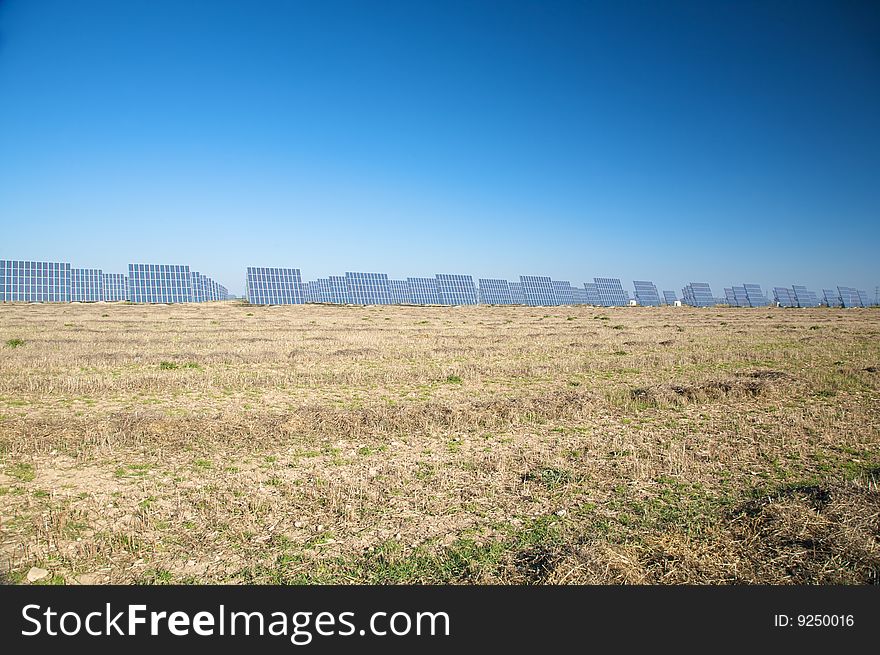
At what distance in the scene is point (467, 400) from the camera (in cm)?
1300

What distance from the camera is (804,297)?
320 feet

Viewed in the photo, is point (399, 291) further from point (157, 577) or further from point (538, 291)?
point (157, 577)

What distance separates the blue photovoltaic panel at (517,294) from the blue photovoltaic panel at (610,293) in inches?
598

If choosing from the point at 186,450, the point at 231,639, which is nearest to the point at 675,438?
the point at 231,639

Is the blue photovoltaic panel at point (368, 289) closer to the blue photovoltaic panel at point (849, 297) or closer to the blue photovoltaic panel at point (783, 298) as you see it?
the blue photovoltaic panel at point (783, 298)

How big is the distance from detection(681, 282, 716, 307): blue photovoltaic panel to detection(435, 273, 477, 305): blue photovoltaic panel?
4034 centimetres

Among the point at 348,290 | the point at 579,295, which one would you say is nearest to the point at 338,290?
the point at 348,290

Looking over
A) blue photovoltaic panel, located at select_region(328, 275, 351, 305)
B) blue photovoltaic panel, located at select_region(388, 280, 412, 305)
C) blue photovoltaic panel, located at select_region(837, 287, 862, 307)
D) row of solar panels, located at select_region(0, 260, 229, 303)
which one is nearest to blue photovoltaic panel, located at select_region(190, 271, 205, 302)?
row of solar panels, located at select_region(0, 260, 229, 303)

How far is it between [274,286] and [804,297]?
98.8 meters

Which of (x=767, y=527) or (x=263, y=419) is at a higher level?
(x=263, y=419)

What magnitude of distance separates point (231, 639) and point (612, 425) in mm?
8505

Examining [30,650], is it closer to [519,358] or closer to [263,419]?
[263,419]

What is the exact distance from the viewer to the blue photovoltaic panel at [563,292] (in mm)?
89125

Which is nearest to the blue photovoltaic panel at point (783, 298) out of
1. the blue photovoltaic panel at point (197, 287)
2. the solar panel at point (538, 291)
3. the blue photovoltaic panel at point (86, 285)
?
the solar panel at point (538, 291)
